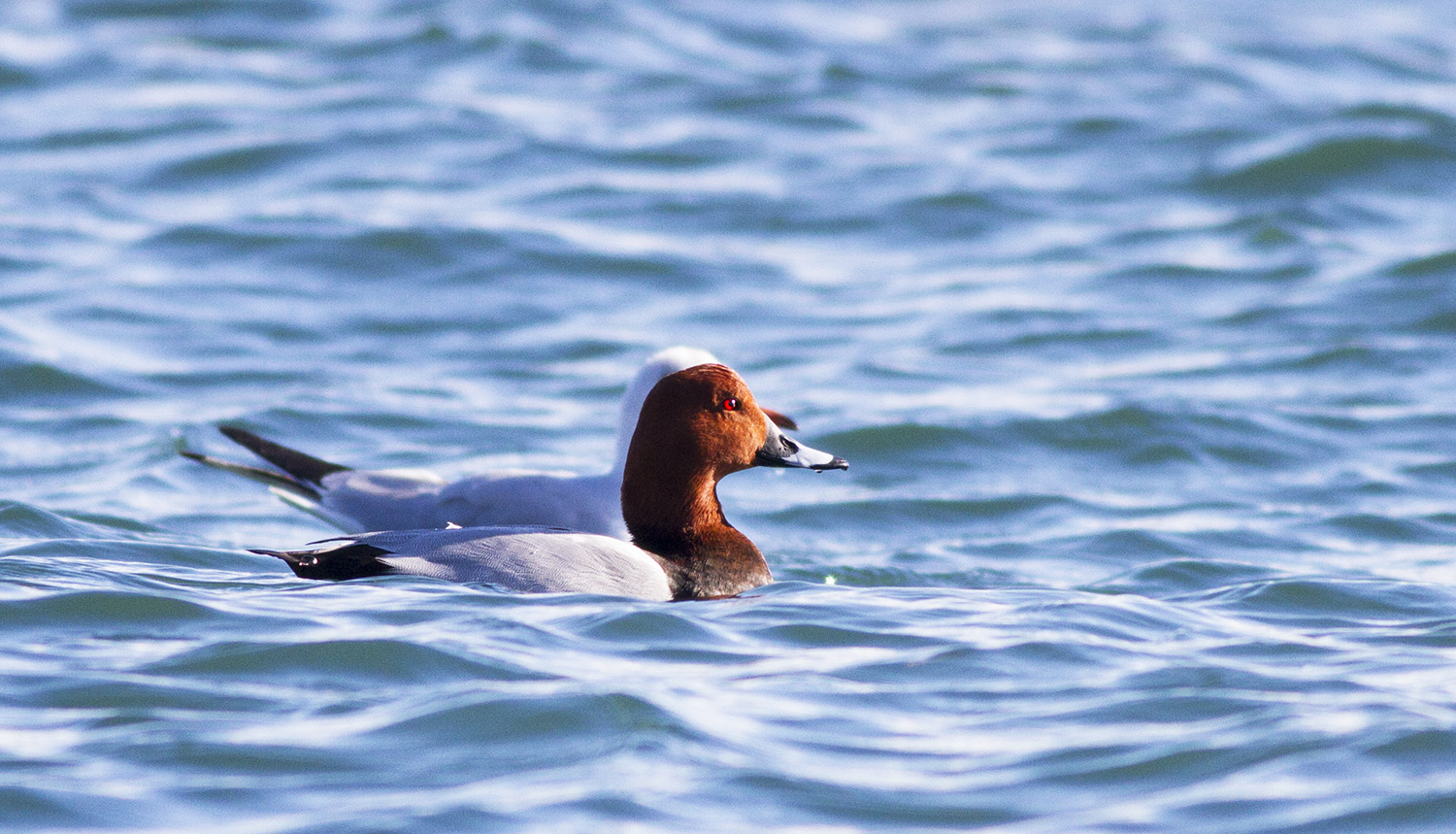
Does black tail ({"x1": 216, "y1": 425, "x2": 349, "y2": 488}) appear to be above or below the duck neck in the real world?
above

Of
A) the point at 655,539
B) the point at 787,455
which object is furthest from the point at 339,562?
the point at 787,455

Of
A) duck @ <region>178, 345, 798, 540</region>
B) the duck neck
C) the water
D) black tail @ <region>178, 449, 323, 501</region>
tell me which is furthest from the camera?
black tail @ <region>178, 449, 323, 501</region>

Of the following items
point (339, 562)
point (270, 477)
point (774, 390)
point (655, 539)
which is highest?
point (774, 390)

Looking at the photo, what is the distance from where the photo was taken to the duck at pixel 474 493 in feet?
23.1

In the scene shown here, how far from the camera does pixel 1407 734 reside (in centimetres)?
482

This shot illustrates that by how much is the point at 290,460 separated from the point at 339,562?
2.10 m

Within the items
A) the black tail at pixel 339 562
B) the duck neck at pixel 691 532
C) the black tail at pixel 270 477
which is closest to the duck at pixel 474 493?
the black tail at pixel 270 477

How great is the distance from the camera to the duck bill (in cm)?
676

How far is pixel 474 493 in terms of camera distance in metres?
7.22

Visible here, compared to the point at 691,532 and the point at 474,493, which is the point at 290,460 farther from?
the point at 691,532

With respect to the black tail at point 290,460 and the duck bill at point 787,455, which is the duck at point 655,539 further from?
the black tail at point 290,460

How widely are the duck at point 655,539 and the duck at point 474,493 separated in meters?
0.31

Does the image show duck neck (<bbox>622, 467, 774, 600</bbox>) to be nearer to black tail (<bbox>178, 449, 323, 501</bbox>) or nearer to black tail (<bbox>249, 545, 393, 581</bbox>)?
black tail (<bbox>249, 545, 393, 581</bbox>)

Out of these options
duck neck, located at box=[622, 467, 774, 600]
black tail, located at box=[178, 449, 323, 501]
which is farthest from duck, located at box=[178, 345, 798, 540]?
duck neck, located at box=[622, 467, 774, 600]
